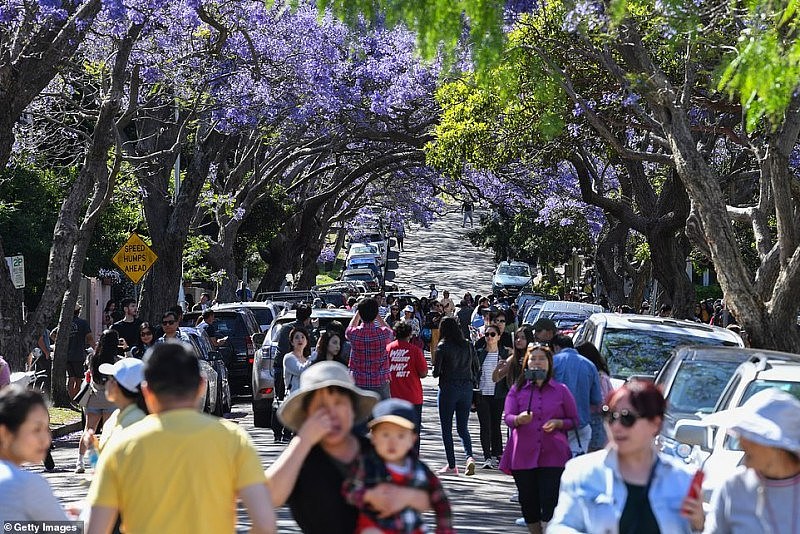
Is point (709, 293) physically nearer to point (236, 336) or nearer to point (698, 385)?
point (236, 336)

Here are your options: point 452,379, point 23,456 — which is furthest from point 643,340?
point 23,456

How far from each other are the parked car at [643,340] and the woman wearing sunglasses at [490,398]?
3.73 feet

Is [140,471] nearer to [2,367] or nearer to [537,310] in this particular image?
[2,367]

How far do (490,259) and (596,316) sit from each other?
74527mm

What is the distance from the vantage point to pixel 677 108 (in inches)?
707

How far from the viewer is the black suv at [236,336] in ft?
85.2

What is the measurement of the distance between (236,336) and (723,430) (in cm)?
1726

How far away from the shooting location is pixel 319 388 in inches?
226

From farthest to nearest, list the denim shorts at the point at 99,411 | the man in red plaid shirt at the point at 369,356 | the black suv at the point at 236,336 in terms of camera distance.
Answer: the black suv at the point at 236,336 < the man in red plaid shirt at the point at 369,356 < the denim shorts at the point at 99,411

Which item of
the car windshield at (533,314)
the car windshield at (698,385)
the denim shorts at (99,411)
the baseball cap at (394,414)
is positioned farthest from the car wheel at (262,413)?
the baseball cap at (394,414)

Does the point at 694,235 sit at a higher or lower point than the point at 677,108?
lower

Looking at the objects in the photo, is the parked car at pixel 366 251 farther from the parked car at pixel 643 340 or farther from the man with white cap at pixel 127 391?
the man with white cap at pixel 127 391

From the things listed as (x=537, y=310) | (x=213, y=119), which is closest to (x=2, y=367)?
(x=213, y=119)
